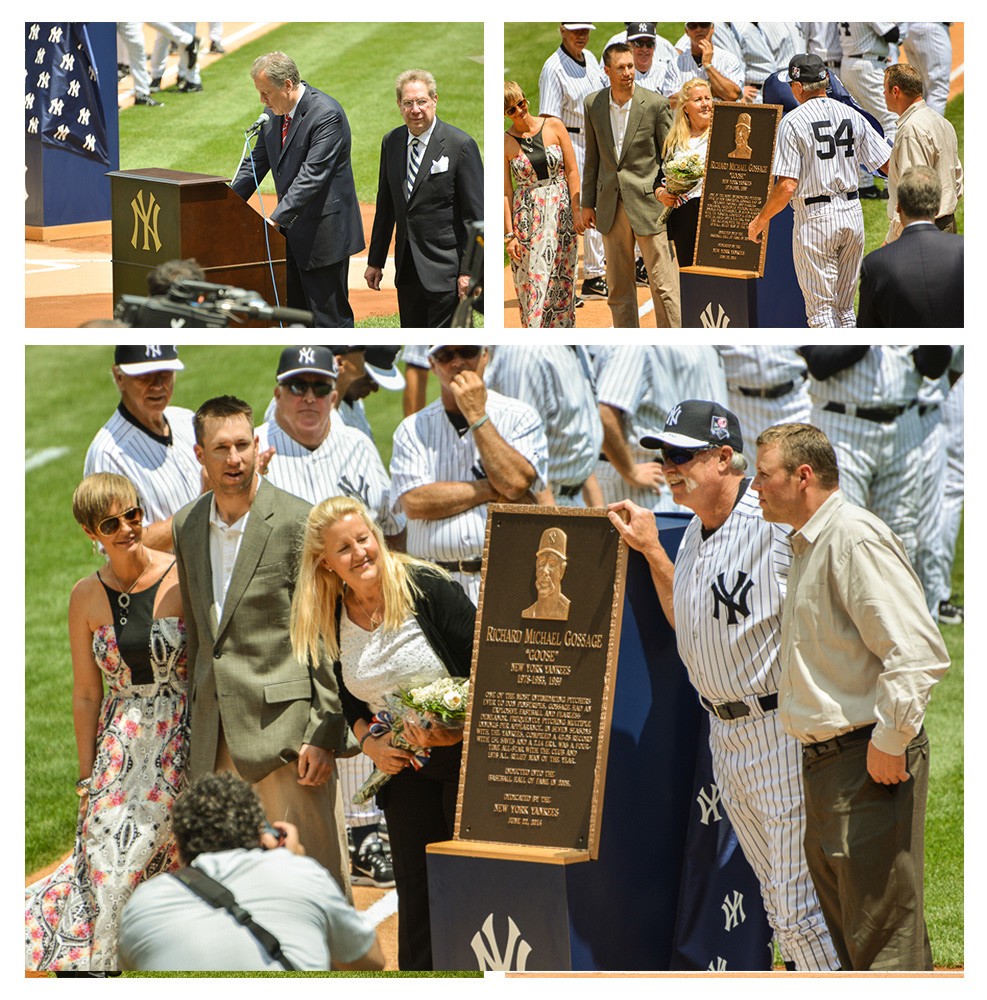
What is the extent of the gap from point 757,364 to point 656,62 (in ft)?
4.53

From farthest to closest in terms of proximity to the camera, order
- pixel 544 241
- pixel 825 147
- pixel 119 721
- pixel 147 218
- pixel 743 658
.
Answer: pixel 544 241, pixel 825 147, pixel 147 218, pixel 119 721, pixel 743 658

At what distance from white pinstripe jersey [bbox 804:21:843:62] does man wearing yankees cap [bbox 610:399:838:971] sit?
1705 mm

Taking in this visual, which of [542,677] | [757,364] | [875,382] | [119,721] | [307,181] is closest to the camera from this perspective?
[542,677]

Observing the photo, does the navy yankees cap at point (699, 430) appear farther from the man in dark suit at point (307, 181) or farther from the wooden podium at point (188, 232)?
the wooden podium at point (188, 232)

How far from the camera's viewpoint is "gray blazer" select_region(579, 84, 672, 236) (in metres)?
5.41

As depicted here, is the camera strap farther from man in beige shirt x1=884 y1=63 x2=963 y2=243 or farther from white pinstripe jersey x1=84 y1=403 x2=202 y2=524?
man in beige shirt x1=884 y1=63 x2=963 y2=243

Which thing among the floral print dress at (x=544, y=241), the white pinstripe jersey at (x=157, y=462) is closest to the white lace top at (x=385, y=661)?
the white pinstripe jersey at (x=157, y=462)

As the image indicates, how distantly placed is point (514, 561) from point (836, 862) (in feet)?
4.74

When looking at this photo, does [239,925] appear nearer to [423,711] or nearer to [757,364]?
[423,711]

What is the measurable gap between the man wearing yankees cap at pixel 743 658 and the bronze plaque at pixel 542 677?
223mm

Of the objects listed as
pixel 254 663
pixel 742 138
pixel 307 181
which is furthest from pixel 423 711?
pixel 742 138

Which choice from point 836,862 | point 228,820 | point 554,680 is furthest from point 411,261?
point 836,862

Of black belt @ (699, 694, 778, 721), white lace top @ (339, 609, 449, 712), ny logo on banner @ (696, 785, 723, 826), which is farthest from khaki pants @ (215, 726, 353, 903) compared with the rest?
black belt @ (699, 694, 778, 721)

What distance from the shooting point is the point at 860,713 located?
4164 millimetres
